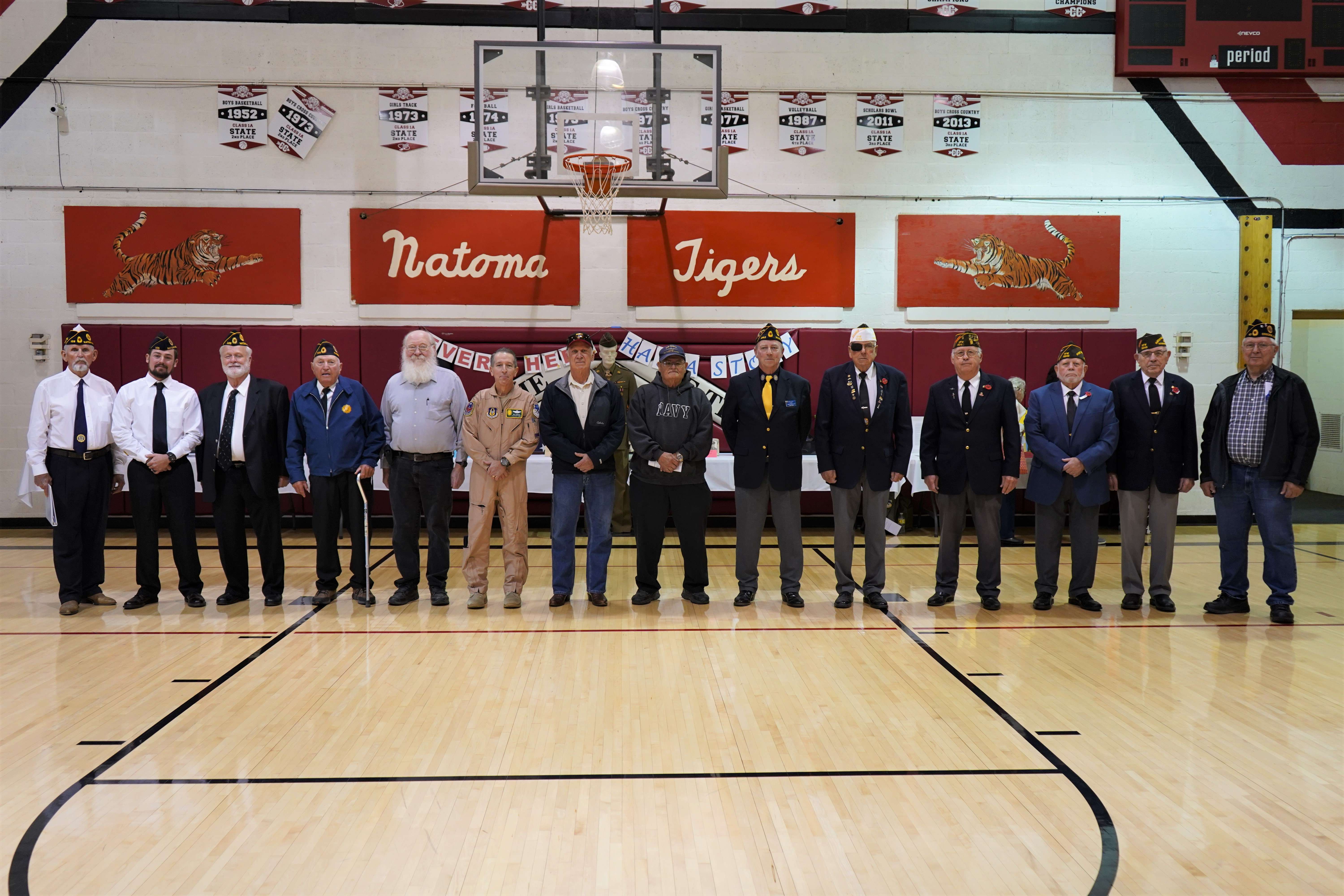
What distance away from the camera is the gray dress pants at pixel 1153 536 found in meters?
6.00

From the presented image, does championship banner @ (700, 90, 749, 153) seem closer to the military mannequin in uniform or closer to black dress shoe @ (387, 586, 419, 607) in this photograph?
the military mannequin in uniform

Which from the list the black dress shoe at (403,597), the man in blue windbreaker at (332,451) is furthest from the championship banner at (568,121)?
the black dress shoe at (403,597)

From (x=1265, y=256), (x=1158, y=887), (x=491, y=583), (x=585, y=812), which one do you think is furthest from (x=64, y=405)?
(x=1265, y=256)

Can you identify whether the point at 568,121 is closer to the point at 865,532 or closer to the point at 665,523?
the point at 665,523

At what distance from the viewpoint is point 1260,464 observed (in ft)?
18.6

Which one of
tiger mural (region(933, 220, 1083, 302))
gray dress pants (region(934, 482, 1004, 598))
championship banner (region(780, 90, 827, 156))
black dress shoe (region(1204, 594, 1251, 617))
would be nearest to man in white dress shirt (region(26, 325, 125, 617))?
gray dress pants (region(934, 482, 1004, 598))

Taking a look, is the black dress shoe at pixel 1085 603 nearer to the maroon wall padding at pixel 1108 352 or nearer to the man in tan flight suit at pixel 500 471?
the man in tan flight suit at pixel 500 471

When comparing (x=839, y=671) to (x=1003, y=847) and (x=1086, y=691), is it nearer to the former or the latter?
(x=1086, y=691)

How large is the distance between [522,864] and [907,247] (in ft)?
27.7

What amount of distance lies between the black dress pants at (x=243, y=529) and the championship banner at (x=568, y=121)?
3.46 m

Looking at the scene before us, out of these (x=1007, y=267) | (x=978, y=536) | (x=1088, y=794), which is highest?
(x=1007, y=267)

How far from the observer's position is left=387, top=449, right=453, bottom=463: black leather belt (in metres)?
6.09

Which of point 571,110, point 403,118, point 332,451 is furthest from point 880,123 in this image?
point 332,451

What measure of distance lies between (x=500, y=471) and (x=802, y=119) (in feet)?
19.1
